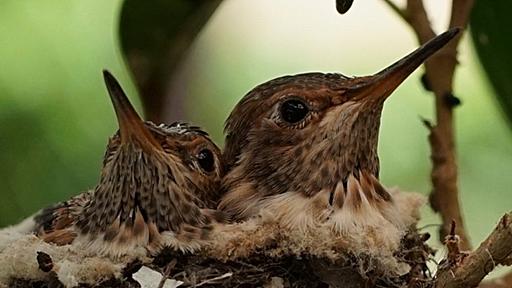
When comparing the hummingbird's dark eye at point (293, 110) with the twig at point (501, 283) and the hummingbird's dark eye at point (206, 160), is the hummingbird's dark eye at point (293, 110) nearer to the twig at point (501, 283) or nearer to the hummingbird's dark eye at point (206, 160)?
the hummingbird's dark eye at point (206, 160)

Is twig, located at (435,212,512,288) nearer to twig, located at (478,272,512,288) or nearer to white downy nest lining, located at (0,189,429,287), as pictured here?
white downy nest lining, located at (0,189,429,287)

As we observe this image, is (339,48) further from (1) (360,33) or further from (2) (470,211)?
(2) (470,211)

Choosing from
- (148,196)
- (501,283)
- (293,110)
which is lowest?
(501,283)

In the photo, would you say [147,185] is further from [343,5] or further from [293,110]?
[343,5]

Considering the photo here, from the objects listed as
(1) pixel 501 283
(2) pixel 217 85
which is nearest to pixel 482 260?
(1) pixel 501 283

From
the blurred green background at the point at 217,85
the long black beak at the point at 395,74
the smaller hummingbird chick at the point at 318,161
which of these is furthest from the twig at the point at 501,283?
the blurred green background at the point at 217,85

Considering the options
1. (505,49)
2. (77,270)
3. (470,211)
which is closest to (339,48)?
(470,211)
